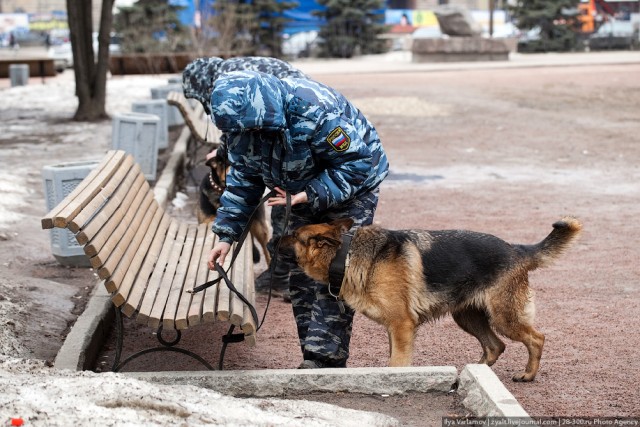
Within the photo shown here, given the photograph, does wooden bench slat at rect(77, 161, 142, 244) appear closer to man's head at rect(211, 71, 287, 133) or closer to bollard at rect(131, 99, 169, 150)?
man's head at rect(211, 71, 287, 133)

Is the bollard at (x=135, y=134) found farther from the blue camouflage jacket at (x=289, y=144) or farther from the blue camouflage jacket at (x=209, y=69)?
the blue camouflage jacket at (x=289, y=144)

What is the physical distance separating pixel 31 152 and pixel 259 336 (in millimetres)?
9602

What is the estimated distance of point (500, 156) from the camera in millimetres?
14680

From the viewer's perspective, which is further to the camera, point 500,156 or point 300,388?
point 500,156

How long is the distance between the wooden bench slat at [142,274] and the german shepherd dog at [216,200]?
34.9 inches

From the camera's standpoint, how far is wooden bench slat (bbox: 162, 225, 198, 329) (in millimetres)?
4578

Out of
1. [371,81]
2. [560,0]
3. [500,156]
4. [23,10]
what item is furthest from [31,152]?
[23,10]

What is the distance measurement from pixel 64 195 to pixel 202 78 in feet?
4.69

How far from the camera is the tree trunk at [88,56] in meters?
18.2

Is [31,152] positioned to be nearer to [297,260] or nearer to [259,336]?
[259,336]

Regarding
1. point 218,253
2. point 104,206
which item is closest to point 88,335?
point 104,206

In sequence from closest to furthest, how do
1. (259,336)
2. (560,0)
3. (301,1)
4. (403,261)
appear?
1. (403,261)
2. (259,336)
3. (560,0)
4. (301,1)

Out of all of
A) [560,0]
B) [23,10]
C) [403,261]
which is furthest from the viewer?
[23,10]

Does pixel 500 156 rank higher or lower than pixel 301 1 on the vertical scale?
lower
